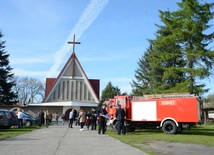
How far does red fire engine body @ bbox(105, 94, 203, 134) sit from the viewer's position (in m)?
17.5

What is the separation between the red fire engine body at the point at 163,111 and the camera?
17484 mm

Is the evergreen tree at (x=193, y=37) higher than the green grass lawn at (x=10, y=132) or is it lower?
higher

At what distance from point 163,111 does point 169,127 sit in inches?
43.7

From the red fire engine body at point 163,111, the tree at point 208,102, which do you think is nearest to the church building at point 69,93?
the tree at point 208,102

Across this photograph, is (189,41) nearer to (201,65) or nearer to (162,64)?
(201,65)

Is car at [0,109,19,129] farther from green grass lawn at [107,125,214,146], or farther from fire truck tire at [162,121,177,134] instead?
fire truck tire at [162,121,177,134]

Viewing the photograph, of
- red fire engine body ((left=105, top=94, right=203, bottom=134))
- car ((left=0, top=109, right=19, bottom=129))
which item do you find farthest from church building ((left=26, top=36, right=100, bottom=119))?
red fire engine body ((left=105, top=94, right=203, bottom=134))

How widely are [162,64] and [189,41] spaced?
5.12 meters

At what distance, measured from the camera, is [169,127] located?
18156 mm

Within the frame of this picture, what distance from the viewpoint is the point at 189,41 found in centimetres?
2970

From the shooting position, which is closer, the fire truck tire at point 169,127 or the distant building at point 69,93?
the fire truck tire at point 169,127

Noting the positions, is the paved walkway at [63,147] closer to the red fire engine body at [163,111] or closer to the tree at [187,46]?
the red fire engine body at [163,111]

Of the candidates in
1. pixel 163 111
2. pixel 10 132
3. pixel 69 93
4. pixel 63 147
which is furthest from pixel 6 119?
pixel 69 93

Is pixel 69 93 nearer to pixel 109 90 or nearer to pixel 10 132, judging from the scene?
pixel 109 90
